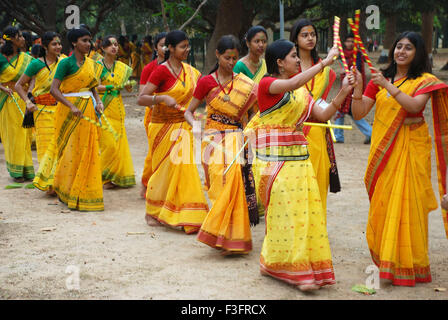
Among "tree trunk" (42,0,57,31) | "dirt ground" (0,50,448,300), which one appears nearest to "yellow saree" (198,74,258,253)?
"dirt ground" (0,50,448,300)

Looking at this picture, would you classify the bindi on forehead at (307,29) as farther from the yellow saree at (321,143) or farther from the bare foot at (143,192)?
the bare foot at (143,192)

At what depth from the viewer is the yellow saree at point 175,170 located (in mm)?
6422

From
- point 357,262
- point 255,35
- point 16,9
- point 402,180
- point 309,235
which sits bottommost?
point 357,262

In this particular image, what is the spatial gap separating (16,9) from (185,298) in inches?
697

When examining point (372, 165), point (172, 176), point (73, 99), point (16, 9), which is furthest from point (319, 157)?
point (16, 9)

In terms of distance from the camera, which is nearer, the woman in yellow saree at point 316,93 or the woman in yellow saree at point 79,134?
the woman in yellow saree at point 316,93

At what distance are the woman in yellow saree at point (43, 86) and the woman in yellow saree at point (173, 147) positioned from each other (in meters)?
2.22

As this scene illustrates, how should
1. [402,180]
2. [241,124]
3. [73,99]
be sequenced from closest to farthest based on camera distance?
[402,180] → [241,124] → [73,99]

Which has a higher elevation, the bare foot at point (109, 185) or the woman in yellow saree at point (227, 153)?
the woman in yellow saree at point (227, 153)

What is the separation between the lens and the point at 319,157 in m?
5.67

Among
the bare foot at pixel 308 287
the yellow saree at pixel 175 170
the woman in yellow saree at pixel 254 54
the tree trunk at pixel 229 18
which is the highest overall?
the tree trunk at pixel 229 18

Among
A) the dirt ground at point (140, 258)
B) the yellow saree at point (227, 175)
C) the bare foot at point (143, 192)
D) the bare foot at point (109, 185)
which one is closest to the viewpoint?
the dirt ground at point (140, 258)

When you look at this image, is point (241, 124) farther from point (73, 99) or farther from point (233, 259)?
point (73, 99)

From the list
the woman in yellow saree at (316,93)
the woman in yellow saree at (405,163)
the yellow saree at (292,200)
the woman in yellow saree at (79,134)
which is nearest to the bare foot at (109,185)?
the woman in yellow saree at (79,134)
